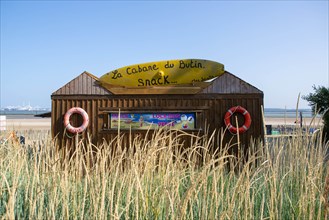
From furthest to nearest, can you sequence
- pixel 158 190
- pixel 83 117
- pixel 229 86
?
pixel 83 117
pixel 229 86
pixel 158 190

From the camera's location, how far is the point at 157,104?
6824 millimetres

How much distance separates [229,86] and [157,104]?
63.8 inches

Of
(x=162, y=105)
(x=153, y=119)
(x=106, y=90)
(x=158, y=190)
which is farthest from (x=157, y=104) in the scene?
(x=158, y=190)

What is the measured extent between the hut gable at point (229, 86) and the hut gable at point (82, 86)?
7.95ft

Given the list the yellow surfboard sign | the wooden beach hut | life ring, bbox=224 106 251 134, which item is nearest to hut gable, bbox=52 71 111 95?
the wooden beach hut

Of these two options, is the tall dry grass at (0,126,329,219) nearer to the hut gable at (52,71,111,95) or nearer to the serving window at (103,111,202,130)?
the serving window at (103,111,202,130)

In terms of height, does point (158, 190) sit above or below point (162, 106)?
below

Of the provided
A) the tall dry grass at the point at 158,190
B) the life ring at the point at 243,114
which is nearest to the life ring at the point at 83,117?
the life ring at the point at 243,114

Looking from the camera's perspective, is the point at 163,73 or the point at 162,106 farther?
the point at 163,73

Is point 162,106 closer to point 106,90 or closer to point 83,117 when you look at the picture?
point 106,90

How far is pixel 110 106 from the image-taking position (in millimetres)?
6906

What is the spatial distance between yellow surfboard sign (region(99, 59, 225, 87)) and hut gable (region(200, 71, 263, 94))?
0.71 ft

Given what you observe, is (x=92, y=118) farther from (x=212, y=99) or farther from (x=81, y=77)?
(x=212, y=99)

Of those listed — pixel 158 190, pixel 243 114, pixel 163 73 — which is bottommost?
pixel 158 190
